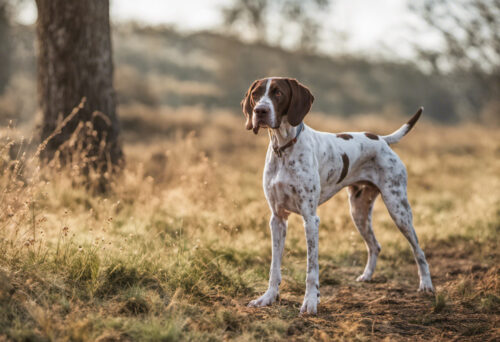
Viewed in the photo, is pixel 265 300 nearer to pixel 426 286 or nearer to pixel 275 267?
pixel 275 267

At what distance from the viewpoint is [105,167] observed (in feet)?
20.9

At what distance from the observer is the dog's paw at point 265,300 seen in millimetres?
3554

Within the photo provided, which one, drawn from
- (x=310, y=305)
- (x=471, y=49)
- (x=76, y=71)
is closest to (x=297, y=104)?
(x=310, y=305)

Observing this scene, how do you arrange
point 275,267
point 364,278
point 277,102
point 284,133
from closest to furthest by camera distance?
point 277,102
point 284,133
point 275,267
point 364,278

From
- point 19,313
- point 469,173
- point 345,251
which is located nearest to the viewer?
point 19,313

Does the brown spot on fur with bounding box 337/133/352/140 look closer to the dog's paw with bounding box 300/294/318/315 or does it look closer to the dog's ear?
the dog's ear

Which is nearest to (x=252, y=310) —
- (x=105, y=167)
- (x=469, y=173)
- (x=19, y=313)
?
(x=19, y=313)

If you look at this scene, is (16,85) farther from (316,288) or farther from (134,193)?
(316,288)

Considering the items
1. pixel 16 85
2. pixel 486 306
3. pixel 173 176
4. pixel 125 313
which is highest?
pixel 125 313

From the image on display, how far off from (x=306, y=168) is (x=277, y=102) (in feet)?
1.80

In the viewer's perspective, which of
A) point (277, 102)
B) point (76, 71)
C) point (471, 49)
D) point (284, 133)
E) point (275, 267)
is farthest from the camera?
point (471, 49)

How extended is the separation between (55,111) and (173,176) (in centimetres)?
189

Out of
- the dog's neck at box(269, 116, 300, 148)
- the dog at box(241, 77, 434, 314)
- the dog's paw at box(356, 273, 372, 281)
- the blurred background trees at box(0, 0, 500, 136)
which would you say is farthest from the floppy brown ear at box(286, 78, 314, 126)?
the blurred background trees at box(0, 0, 500, 136)

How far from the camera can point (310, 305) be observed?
135 inches
